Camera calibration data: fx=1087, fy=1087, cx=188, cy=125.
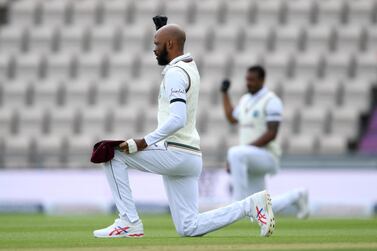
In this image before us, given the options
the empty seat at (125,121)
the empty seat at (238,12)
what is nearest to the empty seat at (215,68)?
the empty seat at (238,12)

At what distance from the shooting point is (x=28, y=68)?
2103 centimetres

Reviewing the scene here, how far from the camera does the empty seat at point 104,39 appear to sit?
69.4ft

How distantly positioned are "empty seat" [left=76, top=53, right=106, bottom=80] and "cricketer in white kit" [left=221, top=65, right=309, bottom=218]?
7.89 metres

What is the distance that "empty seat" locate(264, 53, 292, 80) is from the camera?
65.5 ft

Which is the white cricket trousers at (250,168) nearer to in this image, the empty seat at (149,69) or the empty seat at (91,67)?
the empty seat at (149,69)

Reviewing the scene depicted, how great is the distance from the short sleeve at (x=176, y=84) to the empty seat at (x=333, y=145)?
10.5 meters

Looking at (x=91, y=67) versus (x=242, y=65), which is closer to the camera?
(x=242, y=65)

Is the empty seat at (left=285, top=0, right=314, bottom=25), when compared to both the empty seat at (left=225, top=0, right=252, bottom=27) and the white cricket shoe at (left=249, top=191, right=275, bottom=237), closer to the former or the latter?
the empty seat at (left=225, top=0, right=252, bottom=27)

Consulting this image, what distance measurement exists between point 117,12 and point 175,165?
13722 millimetres

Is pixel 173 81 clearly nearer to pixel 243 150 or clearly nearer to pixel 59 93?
pixel 243 150

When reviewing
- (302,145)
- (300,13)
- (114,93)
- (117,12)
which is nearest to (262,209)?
(302,145)

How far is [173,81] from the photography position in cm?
825

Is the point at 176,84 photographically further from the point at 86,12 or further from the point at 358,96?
the point at 86,12

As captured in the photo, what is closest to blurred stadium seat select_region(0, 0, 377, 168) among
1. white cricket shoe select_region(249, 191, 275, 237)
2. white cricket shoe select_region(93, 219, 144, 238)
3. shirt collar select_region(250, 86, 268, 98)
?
shirt collar select_region(250, 86, 268, 98)
